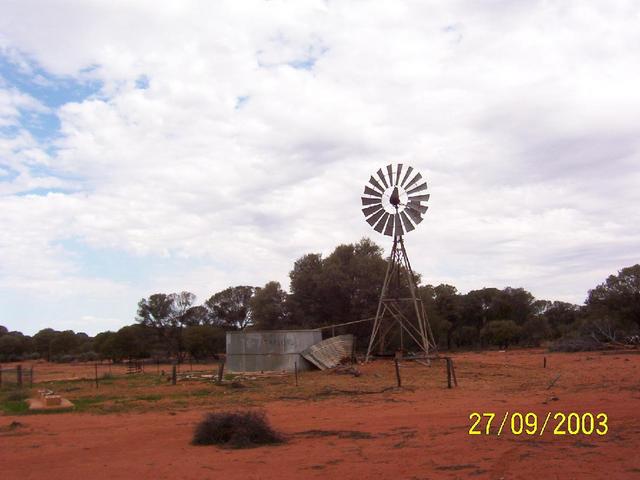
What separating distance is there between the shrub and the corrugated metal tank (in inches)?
811

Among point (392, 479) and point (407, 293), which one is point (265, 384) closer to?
point (392, 479)

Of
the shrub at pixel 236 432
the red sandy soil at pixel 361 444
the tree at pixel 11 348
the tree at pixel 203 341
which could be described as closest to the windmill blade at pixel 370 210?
the red sandy soil at pixel 361 444

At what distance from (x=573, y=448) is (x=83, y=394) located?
20.4 metres

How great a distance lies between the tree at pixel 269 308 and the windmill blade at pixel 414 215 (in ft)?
61.1

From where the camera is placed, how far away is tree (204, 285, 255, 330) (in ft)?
244

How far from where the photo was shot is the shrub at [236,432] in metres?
12.4

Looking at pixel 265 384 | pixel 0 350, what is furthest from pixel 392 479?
pixel 0 350

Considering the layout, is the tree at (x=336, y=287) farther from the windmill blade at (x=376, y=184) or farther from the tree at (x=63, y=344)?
the tree at (x=63, y=344)

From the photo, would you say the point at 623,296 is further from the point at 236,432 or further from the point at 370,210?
the point at 236,432

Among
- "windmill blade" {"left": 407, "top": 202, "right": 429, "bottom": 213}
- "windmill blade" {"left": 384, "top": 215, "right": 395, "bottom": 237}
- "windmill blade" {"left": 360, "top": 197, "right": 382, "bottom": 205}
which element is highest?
"windmill blade" {"left": 360, "top": 197, "right": 382, "bottom": 205}

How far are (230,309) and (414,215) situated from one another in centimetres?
4406

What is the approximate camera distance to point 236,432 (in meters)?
12.5

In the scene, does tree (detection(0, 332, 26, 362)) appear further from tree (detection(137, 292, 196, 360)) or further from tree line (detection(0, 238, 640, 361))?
tree (detection(137, 292, 196, 360))

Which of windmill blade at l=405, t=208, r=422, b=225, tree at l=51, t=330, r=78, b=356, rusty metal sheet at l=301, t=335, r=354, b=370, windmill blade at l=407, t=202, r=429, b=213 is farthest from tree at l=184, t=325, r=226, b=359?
windmill blade at l=407, t=202, r=429, b=213
